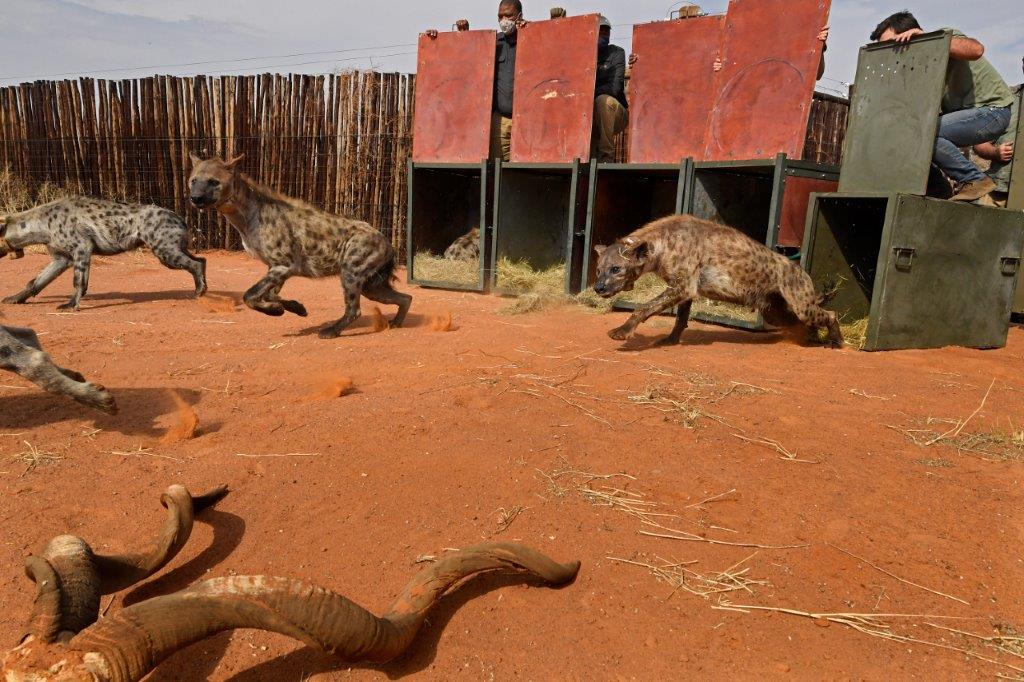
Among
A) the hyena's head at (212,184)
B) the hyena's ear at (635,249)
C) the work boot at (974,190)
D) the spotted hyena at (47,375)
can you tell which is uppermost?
the work boot at (974,190)

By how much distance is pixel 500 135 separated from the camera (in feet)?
30.1

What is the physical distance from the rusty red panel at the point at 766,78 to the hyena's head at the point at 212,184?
4604 mm

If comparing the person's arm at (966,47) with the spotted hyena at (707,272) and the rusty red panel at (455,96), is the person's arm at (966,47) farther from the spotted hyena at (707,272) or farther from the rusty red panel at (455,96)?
the rusty red panel at (455,96)

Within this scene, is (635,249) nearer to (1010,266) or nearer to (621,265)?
(621,265)

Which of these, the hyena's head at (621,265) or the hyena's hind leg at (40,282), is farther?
the hyena's hind leg at (40,282)

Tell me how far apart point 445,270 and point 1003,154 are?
6.39m

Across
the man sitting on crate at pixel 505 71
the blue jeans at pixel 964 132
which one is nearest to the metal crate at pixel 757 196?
the blue jeans at pixel 964 132

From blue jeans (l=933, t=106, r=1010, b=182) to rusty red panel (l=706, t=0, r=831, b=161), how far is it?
4.47ft

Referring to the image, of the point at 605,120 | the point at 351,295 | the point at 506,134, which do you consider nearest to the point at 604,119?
the point at 605,120

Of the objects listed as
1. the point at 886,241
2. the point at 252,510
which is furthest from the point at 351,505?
the point at 886,241

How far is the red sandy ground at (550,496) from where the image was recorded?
7.25 feet

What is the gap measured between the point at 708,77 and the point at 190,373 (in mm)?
5537

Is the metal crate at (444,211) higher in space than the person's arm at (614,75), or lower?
lower

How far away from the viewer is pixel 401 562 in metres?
2.57
